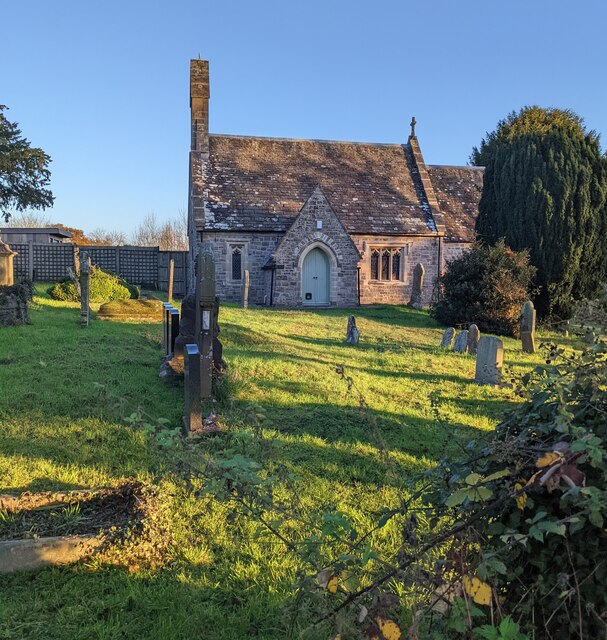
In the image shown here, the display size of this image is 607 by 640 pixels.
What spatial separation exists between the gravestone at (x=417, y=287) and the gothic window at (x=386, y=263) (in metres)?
1.27

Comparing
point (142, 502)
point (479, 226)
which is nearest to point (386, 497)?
point (142, 502)

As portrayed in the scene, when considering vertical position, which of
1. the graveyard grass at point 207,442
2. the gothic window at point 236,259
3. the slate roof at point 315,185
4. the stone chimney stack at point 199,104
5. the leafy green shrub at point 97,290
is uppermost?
the stone chimney stack at point 199,104

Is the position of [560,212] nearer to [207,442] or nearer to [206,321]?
[206,321]

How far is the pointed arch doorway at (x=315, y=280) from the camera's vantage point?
2369cm

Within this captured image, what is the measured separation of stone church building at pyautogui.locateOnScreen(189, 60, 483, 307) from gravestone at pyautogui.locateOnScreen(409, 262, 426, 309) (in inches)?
46.4

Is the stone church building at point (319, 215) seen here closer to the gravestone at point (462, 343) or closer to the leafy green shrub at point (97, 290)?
the leafy green shrub at point (97, 290)

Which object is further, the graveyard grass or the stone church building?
the stone church building

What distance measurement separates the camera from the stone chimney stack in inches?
1003

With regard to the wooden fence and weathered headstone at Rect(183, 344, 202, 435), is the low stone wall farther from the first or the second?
the wooden fence

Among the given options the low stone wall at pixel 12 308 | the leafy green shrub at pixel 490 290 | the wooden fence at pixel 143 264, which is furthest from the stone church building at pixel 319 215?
the low stone wall at pixel 12 308

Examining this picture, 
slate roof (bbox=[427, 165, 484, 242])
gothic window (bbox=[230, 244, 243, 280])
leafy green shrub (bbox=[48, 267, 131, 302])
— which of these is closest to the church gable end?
gothic window (bbox=[230, 244, 243, 280])

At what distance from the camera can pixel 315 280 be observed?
23797 mm

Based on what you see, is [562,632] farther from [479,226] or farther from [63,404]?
[479,226]

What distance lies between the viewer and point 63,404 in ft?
21.6
